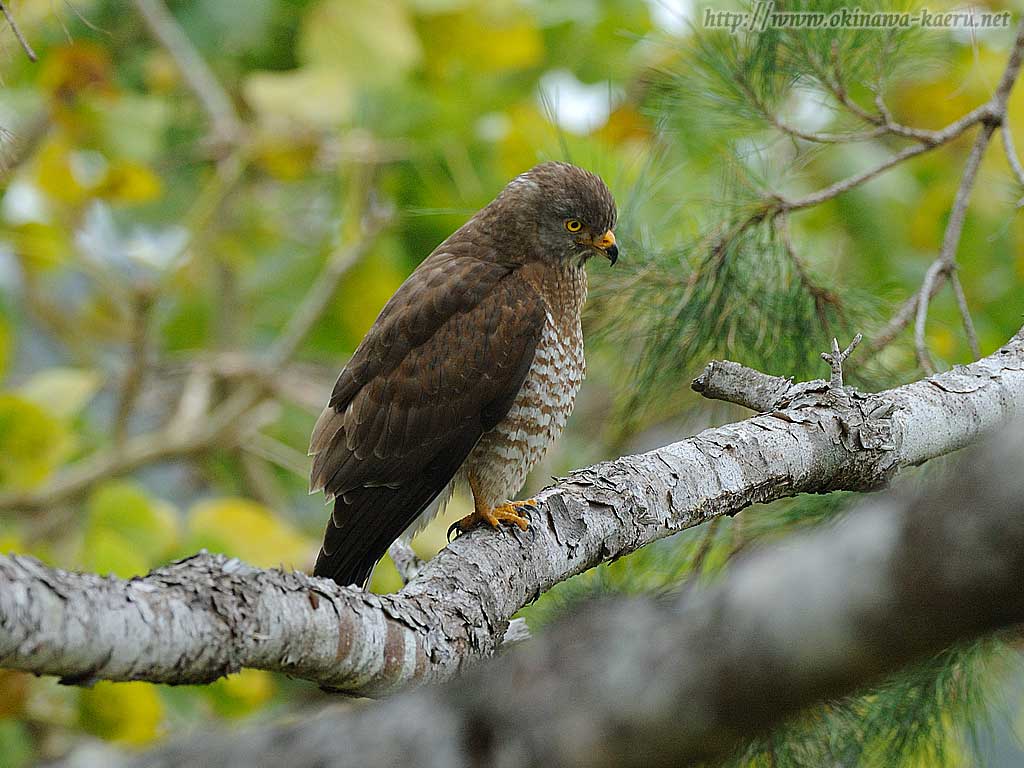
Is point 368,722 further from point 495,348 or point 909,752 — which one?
point 495,348

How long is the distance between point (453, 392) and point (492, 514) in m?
0.45

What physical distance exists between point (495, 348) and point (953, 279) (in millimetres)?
1163

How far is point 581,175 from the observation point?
10.2 feet

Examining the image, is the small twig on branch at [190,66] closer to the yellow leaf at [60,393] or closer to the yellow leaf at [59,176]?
the yellow leaf at [59,176]

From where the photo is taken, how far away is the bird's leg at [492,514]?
227cm

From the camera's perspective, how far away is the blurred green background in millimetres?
2980

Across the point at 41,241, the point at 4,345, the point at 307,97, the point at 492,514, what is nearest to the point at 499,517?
the point at 492,514

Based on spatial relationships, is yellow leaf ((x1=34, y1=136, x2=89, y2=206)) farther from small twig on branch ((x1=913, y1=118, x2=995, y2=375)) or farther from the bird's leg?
small twig on branch ((x1=913, y1=118, x2=995, y2=375))

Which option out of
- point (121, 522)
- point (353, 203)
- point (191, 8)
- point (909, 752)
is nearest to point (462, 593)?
point (909, 752)

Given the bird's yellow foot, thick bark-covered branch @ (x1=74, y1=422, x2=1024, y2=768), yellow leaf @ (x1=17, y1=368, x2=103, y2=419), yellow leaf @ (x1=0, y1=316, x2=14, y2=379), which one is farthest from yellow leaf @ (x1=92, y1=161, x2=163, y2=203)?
thick bark-covered branch @ (x1=74, y1=422, x2=1024, y2=768)

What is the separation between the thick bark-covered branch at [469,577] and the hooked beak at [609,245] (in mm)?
843

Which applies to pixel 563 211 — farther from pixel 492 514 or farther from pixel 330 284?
pixel 330 284

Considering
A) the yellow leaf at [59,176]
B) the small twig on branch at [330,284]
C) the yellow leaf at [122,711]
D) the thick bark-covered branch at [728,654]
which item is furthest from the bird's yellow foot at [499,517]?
the yellow leaf at [59,176]

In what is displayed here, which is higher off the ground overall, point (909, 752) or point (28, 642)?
point (28, 642)
